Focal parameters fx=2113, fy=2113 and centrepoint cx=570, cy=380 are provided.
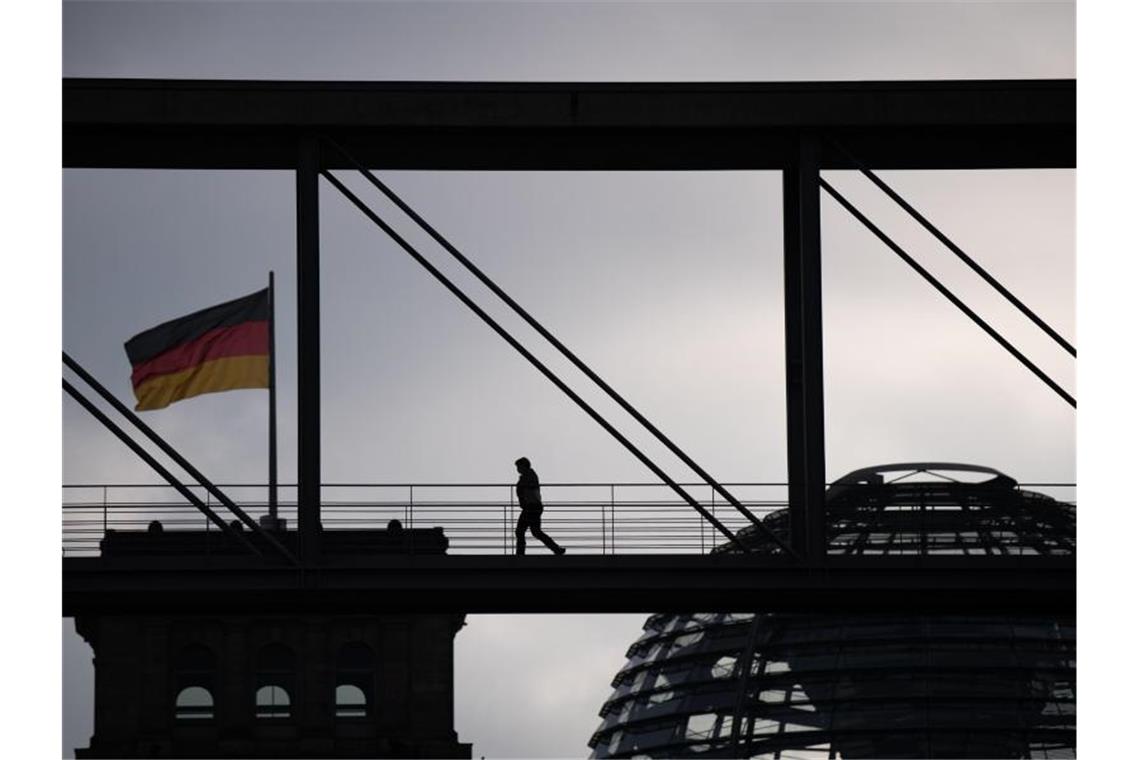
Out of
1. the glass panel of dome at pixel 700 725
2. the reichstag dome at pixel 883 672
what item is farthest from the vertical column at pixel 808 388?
the glass panel of dome at pixel 700 725

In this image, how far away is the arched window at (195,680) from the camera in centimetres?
8056

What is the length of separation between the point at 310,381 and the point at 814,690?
31.5 metres

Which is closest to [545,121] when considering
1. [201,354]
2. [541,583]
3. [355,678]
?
[541,583]

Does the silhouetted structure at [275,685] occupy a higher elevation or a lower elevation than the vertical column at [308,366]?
lower

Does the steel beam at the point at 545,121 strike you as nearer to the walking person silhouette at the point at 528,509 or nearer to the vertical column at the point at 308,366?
A: the vertical column at the point at 308,366

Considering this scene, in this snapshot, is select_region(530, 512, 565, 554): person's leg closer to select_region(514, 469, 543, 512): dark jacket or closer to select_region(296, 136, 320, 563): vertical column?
select_region(514, 469, 543, 512): dark jacket

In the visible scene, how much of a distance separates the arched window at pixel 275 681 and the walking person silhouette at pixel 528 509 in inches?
2360

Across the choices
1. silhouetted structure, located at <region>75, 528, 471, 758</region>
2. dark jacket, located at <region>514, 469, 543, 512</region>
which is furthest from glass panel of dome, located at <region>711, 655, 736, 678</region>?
dark jacket, located at <region>514, 469, 543, 512</region>

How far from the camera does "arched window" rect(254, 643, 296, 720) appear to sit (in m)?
80.8

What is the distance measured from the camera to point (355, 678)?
81.4m

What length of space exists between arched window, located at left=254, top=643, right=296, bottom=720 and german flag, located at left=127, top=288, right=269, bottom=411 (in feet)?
185
